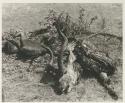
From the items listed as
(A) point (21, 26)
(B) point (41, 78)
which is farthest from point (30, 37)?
(B) point (41, 78)

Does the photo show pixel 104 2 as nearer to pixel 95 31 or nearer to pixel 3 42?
pixel 95 31

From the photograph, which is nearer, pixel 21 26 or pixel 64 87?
pixel 64 87

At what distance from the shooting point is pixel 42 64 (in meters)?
2.34

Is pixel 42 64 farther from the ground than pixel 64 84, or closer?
farther from the ground

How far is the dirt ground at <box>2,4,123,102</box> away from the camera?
7.47 feet

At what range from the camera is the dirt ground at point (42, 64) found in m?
2.28

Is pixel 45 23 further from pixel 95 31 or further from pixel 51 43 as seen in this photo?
pixel 95 31

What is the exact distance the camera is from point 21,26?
2.45 metres

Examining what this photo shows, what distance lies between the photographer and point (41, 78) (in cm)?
231

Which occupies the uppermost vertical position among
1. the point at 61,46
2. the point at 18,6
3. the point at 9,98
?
the point at 18,6

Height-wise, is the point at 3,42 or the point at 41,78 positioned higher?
the point at 3,42

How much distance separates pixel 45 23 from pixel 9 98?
19.0 inches

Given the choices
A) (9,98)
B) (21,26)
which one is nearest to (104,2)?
(21,26)

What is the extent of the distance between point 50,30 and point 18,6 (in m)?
0.23
